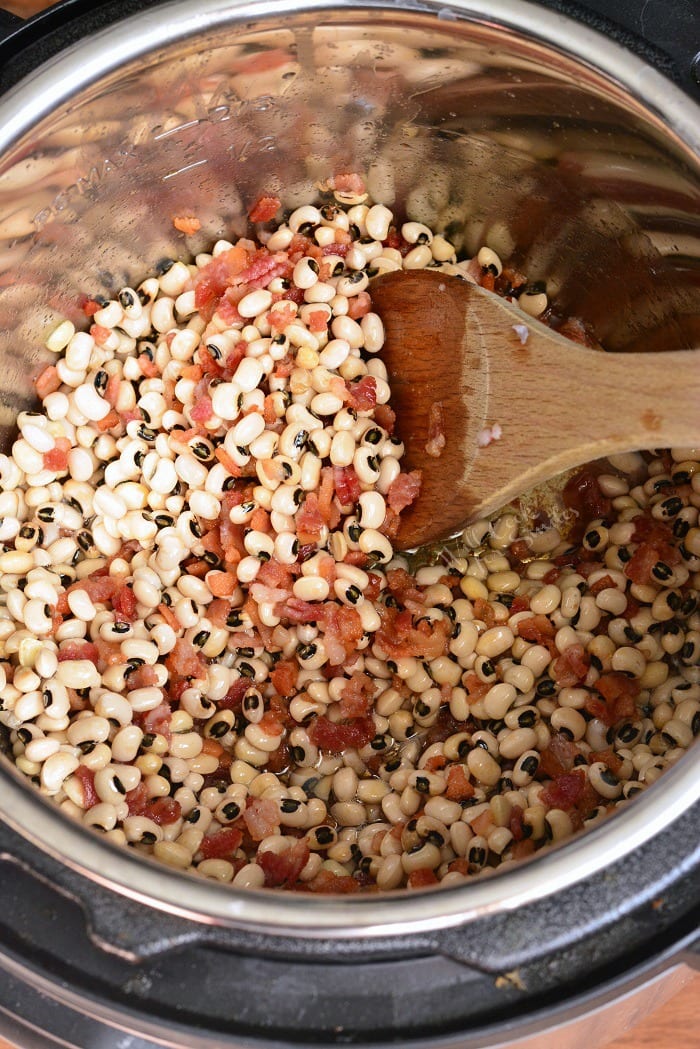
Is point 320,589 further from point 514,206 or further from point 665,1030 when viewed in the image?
point 665,1030

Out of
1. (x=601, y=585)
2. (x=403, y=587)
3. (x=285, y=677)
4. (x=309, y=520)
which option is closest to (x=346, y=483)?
(x=309, y=520)

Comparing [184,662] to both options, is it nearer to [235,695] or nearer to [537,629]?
[235,695]

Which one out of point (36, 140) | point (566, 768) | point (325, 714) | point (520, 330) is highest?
point (36, 140)

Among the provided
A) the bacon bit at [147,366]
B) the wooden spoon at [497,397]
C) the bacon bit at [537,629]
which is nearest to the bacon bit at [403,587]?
the wooden spoon at [497,397]

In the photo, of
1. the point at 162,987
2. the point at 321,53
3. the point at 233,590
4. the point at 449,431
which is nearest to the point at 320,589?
the point at 233,590

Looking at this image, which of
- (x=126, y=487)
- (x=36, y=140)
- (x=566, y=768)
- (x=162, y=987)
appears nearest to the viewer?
(x=162, y=987)

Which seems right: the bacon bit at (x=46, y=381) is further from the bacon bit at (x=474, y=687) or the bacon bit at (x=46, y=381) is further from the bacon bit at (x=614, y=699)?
the bacon bit at (x=614, y=699)
